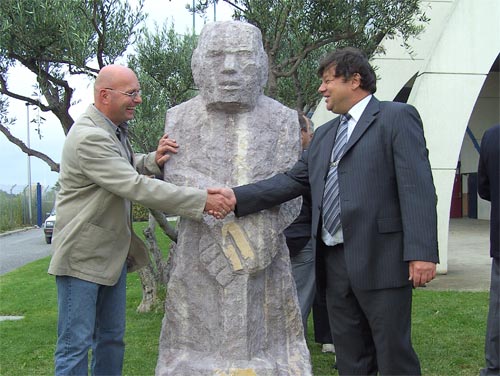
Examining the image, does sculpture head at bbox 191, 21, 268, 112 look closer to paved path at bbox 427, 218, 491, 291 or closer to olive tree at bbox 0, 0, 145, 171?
olive tree at bbox 0, 0, 145, 171

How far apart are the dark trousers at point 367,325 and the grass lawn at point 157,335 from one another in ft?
6.53

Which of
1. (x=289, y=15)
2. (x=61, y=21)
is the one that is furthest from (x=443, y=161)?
(x=61, y=21)

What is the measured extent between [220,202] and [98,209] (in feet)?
2.29

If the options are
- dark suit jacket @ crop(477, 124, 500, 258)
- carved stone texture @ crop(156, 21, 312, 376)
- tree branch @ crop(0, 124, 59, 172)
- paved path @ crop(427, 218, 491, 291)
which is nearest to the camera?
carved stone texture @ crop(156, 21, 312, 376)

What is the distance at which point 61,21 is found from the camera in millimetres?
5324

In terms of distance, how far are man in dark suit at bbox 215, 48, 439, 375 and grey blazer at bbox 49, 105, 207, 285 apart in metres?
0.83

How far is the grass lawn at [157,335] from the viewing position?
18.0ft

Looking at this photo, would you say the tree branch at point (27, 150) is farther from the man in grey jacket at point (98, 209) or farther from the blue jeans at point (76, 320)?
the blue jeans at point (76, 320)

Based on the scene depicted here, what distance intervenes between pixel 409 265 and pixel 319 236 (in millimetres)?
529

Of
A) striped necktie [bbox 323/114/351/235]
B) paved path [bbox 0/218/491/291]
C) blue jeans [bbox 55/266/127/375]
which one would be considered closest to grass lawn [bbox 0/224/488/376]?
paved path [bbox 0/218/491/291]

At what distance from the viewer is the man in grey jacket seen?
3328 millimetres

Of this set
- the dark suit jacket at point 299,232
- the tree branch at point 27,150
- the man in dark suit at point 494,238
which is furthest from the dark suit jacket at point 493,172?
the tree branch at point 27,150

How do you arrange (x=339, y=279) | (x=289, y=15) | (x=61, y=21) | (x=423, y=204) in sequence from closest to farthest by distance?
1. (x=423, y=204)
2. (x=339, y=279)
3. (x=61, y=21)
4. (x=289, y=15)

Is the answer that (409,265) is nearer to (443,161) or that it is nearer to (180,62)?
(180,62)
